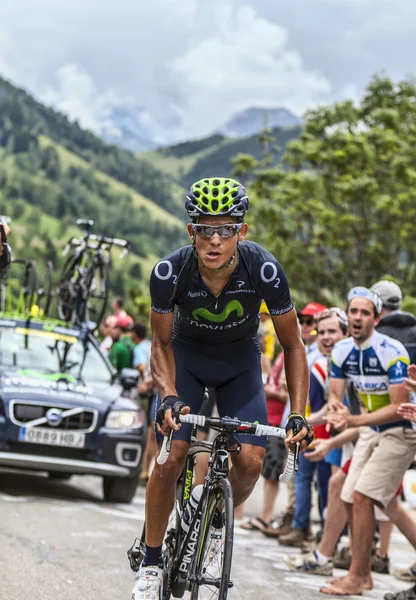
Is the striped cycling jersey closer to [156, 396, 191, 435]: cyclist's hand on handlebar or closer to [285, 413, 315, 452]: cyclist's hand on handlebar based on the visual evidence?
[285, 413, 315, 452]: cyclist's hand on handlebar

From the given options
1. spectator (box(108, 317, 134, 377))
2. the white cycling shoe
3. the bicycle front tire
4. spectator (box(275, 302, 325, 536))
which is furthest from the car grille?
the white cycling shoe

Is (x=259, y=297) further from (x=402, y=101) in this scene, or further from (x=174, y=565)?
(x=402, y=101)

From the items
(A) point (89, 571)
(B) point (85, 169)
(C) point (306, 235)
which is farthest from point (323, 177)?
(B) point (85, 169)

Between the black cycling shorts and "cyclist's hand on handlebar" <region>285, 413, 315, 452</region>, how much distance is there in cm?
52

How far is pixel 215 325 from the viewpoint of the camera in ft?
18.8

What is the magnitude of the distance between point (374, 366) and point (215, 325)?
8.29 ft

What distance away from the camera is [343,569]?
9.30m

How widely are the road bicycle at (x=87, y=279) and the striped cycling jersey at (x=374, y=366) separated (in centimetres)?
638

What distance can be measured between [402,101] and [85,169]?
532 feet

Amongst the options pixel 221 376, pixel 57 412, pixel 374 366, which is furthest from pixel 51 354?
pixel 221 376

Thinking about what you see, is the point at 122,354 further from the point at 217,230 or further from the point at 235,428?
the point at 235,428

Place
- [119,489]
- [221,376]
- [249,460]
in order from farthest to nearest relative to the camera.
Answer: [119,489], [221,376], [249,460]

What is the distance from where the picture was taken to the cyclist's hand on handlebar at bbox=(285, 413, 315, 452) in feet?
17.2

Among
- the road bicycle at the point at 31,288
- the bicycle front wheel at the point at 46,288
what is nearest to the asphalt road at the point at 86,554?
the road bicycle at the point at 31,288
